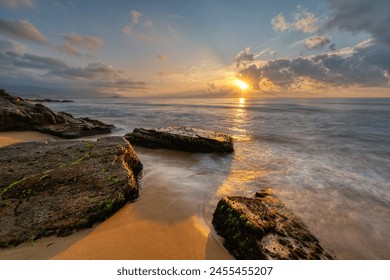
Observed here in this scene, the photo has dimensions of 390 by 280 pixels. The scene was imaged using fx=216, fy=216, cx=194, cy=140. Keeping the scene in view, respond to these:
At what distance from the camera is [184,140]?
25.9 feet

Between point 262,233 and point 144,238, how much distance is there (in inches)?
62.2

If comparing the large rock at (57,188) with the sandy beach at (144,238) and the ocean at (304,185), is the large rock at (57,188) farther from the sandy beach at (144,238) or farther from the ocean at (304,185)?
the ocean at (304,185)

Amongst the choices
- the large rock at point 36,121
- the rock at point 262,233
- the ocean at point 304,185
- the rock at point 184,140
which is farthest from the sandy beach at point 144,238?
the large rock at point 36,121

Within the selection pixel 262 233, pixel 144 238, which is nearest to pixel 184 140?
pixel 144 238

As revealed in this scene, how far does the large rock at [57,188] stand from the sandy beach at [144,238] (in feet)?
0.53

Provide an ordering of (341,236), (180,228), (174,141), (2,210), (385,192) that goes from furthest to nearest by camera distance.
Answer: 1. (174,141)
2. (385,192)
3. (341,236)
4. (180,228)
5. (2,210)

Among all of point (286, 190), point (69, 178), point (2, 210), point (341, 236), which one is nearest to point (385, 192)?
point (286, 190)

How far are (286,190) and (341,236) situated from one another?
1732mm

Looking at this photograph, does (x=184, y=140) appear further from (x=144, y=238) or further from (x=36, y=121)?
(x=36, y=121)

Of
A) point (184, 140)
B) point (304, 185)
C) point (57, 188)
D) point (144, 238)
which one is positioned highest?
point (57, 188)

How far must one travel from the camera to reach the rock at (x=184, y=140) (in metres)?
7.91

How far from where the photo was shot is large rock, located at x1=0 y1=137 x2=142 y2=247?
2906 mm
